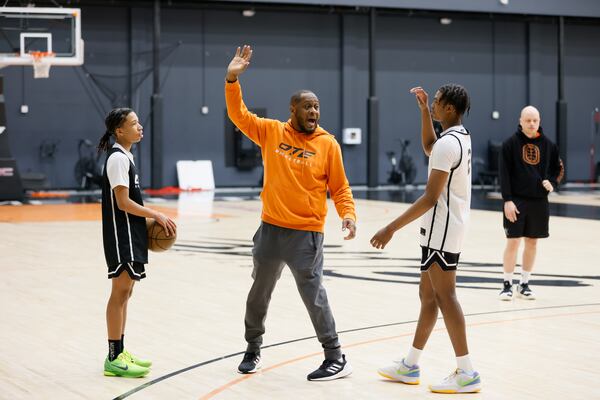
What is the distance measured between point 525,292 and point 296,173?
3.81 meters

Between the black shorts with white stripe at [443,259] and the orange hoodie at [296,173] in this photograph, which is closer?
the black shorts with white stripe at [443,259]

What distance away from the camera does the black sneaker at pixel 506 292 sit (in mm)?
9094

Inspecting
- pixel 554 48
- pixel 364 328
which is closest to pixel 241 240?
pixel 364 328

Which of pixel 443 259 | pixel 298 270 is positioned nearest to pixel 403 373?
pixel 443 259

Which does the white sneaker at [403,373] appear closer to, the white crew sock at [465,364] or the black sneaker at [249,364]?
the white crew sock at [465,364]

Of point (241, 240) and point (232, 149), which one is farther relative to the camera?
point (232, 149)

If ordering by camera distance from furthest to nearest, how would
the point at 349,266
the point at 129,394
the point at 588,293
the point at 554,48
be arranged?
the point at 554,48 → the point at 349,266 → the point at 588,293 → the point at 129,394

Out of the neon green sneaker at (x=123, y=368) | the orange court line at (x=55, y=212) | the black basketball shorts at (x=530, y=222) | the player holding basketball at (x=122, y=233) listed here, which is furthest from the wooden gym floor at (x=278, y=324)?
the orange court line at (x=55, y=212)

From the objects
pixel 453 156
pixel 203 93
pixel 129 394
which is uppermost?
pixel 203 93

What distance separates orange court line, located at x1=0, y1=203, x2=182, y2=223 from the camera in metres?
17.6

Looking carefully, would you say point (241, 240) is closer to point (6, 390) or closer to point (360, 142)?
point (6, 390)

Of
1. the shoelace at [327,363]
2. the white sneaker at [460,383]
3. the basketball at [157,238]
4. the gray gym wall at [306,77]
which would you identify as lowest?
the white sneaker at [460,383]

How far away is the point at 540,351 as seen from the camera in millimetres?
6941

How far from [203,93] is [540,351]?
21.4 metres
